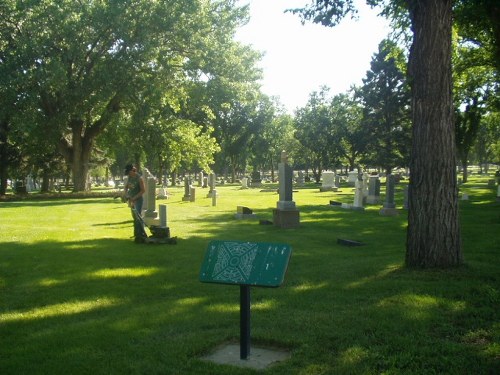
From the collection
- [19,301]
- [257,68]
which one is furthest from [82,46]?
[19,301]

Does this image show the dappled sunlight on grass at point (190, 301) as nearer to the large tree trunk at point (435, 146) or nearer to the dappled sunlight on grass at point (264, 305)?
the dappled sunlight on grass at point (264, 305)

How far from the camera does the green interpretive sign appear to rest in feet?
14.4

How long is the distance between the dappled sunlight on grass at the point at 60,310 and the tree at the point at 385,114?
4430 centimetres

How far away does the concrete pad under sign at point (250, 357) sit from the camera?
4.63 m

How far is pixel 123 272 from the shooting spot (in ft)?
29.0

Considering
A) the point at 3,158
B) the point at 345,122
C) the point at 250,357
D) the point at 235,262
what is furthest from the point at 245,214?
the point at 345,122

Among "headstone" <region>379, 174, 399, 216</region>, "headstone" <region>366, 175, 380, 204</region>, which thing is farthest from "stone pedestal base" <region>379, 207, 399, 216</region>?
"headstone" <region>366, 175, 380, 204</region>

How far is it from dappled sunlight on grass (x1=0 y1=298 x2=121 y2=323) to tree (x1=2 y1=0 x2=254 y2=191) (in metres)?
22.9

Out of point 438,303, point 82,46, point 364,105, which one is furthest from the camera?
point 364,105

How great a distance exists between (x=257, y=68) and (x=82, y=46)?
20534mm

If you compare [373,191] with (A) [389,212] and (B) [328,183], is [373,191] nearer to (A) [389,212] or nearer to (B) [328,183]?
(A) [389,212]

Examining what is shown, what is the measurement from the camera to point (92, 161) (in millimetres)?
42375

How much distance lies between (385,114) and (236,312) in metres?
47.3

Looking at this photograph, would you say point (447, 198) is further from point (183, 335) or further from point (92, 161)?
point (92, 161)
